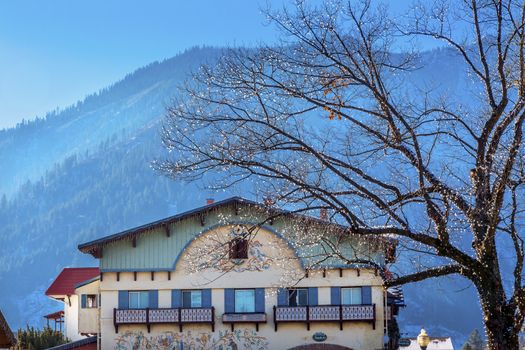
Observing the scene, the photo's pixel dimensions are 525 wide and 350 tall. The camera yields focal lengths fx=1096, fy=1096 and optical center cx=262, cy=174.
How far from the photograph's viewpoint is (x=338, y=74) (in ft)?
61.7

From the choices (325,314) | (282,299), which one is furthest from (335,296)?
(282,299)

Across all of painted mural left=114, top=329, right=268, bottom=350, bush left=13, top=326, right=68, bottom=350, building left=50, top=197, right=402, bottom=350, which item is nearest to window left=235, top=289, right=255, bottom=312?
building left=50, top=197, right=402, bottom=350

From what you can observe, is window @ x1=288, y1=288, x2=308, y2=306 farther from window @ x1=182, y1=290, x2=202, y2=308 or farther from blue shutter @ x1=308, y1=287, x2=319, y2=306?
window @ x1=182, y1=290, x2=202, y2=308

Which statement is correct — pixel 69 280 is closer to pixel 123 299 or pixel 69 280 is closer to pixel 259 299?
pixel 123 299

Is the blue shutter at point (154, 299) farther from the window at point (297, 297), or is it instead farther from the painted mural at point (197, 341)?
the window at point (297, 297)

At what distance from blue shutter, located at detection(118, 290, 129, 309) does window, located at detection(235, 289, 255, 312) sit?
490 centimetres

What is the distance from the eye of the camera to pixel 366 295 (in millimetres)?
47562

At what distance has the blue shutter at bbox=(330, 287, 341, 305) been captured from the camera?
47.7m

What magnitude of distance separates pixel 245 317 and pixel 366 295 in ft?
17.5

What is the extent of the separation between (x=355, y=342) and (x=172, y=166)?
30.1m

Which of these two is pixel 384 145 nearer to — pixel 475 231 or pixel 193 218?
pixel 475 231

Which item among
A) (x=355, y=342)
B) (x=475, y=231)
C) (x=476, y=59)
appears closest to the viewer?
(x=475, y=231)

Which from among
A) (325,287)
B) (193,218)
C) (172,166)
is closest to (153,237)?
(193,218)

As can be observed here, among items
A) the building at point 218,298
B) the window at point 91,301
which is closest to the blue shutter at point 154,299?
the building at point 218,298
